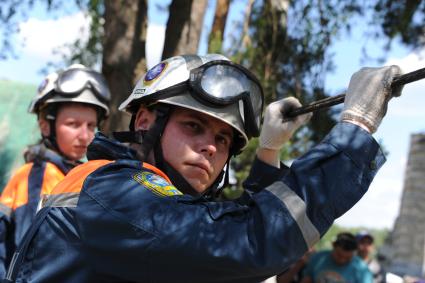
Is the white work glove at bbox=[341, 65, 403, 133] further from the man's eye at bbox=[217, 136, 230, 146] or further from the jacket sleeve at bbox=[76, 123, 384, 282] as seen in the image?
the man's eye at bbox=[217, 136, 230, 146]

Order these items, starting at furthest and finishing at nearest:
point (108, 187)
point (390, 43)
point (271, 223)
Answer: point (390, 43), point (108, 187), point (271, 223)

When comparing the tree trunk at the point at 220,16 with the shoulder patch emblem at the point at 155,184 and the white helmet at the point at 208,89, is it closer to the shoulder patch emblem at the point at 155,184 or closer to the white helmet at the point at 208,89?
the white helmet at the point at 208,89

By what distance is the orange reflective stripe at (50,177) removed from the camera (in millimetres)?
4047

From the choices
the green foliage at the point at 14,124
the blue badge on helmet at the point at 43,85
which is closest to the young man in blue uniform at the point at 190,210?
the blue badge on helmet at the point at 43,85

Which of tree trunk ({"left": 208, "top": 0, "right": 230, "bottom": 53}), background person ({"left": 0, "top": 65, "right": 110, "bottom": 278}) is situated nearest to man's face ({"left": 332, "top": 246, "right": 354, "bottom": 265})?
tree trunk ({"left": 208, "top": 0, "right": 230, "bottom": 53})

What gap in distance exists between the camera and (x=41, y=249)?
231cm

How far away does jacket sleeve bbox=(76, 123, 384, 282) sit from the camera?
1.98 metres

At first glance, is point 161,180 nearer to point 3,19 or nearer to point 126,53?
point 126,53

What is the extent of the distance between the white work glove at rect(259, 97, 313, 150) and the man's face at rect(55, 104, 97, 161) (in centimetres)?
165

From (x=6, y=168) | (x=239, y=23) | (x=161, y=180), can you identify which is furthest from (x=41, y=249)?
(x=239, y=23)

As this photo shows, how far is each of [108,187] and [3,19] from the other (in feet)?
14.2

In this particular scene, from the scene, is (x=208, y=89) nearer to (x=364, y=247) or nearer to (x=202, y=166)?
(x=202, y=166)

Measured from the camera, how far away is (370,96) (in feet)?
6.93

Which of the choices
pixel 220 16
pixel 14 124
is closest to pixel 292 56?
pixel 220 16
